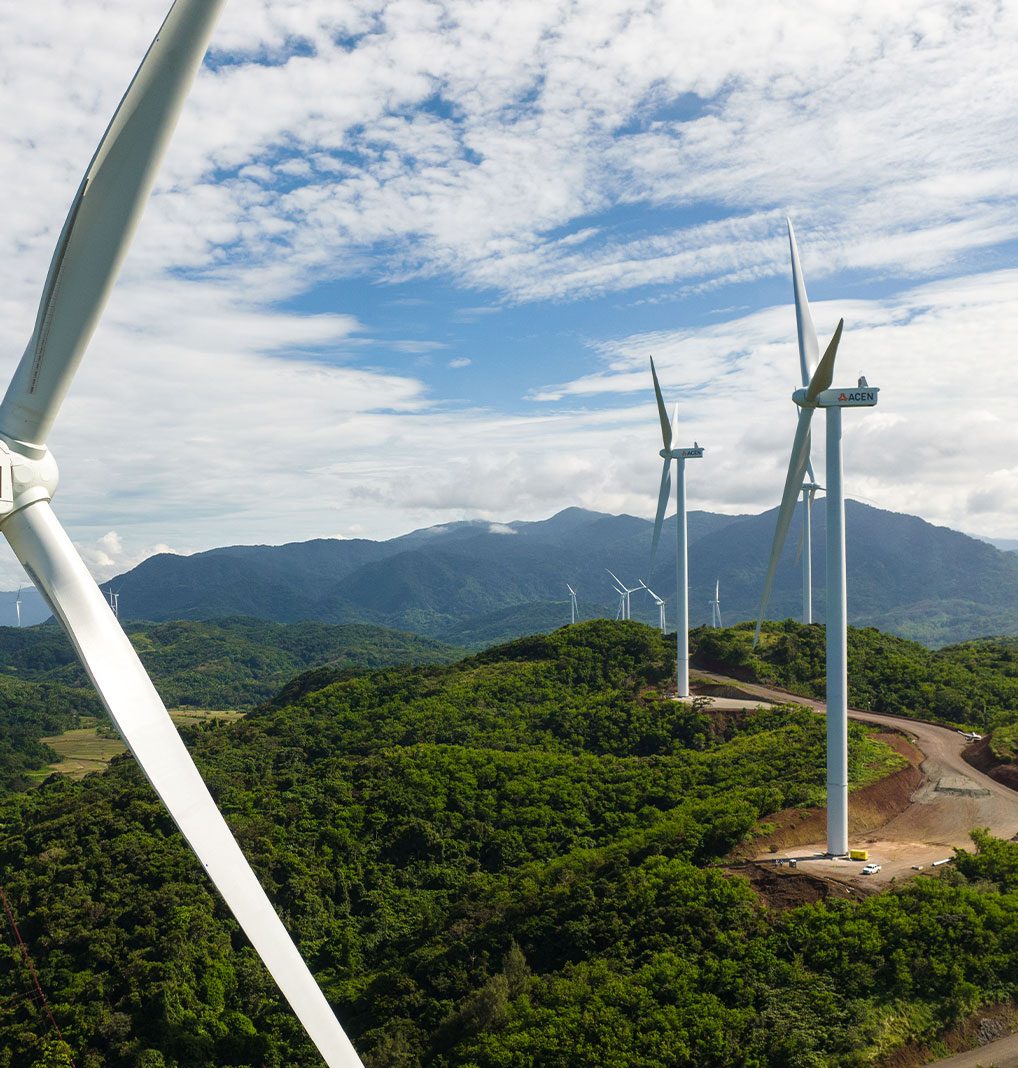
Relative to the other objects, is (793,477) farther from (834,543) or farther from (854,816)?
(854,816)

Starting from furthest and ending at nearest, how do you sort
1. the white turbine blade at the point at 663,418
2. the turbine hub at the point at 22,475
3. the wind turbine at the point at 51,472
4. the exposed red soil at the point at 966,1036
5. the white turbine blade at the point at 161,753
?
the white turbine blade at the point at 663,418 → the exposed red soil at the point at 966,1036 → the turbine hub at the point at 22,475 → the white turbine blade at the point at 161,753 → the wind turbine at the point at 51,472

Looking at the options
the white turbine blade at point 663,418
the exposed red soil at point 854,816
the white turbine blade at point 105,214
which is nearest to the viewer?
the white turbine blade at point 105,214

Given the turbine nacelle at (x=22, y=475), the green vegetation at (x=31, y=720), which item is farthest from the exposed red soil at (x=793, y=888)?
the green vegetation at (x=31, y=720)

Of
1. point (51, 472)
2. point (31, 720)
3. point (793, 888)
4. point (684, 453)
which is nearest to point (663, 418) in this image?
point (684, 453)

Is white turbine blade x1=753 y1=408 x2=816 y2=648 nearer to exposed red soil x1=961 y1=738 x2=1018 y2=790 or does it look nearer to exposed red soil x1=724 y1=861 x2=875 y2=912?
exposed red soil x1=724 y1=861 x2=875 y2=912

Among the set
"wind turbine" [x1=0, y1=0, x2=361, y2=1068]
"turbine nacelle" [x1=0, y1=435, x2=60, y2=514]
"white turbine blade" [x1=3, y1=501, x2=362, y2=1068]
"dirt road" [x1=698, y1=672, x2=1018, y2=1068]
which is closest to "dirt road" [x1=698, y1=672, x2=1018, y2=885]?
"dirt road" [x1=698, y1=672, x2=1018, y2=1068]

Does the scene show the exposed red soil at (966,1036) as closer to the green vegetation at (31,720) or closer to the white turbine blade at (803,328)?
the white turbine blade at (803,328)

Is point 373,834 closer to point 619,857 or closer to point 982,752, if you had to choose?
point 619,857
